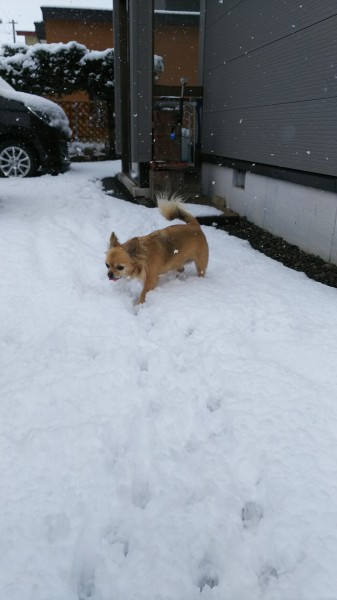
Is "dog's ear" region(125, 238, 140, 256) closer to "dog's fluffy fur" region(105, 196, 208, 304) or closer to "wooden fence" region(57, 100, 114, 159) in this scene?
"dog's fluffy fur" region(105, 196, 208, 304)

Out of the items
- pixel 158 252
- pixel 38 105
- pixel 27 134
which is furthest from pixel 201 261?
pixel 38 105

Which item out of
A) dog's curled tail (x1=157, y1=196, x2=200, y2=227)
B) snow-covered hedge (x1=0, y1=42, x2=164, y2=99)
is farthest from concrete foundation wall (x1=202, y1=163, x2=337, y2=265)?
snow-covered hedge (x1=0, y1=42, x2=164, y2=99)

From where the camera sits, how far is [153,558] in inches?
64.1

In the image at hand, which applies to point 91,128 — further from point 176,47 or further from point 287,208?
point 287,208

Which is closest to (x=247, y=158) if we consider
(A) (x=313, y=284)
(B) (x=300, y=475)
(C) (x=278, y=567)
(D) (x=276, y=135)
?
(D) (x=276, y=135)

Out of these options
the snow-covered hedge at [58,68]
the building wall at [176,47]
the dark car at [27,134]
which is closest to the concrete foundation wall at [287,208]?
the dark car at [27,134]

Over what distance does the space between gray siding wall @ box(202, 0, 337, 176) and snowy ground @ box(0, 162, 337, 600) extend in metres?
2.14

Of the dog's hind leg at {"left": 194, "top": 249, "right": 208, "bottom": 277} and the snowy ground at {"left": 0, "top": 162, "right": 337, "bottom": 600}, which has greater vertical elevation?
the dog's hind leg at {"left": 194, "top": 249, "right": 208, "bottom": 277}

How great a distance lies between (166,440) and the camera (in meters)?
2.21

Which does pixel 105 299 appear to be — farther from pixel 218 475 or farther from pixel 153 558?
pixel 153 558

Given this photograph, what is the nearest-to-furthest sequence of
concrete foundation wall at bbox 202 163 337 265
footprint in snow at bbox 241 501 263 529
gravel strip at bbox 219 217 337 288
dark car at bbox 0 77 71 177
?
footprint in snow at bbox 241 501 263 529 < gravel strip at bbox 219 217 337 288 < concrete foundation wall at bbox 202 163 337 265 < dark car at bbox 0 77 71 177

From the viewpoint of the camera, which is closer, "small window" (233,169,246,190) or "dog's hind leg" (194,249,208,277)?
"dog's hind leg" (194,249,208,277)

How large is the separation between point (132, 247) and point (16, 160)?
5.81 m

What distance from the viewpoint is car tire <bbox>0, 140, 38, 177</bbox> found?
815 centimetres
